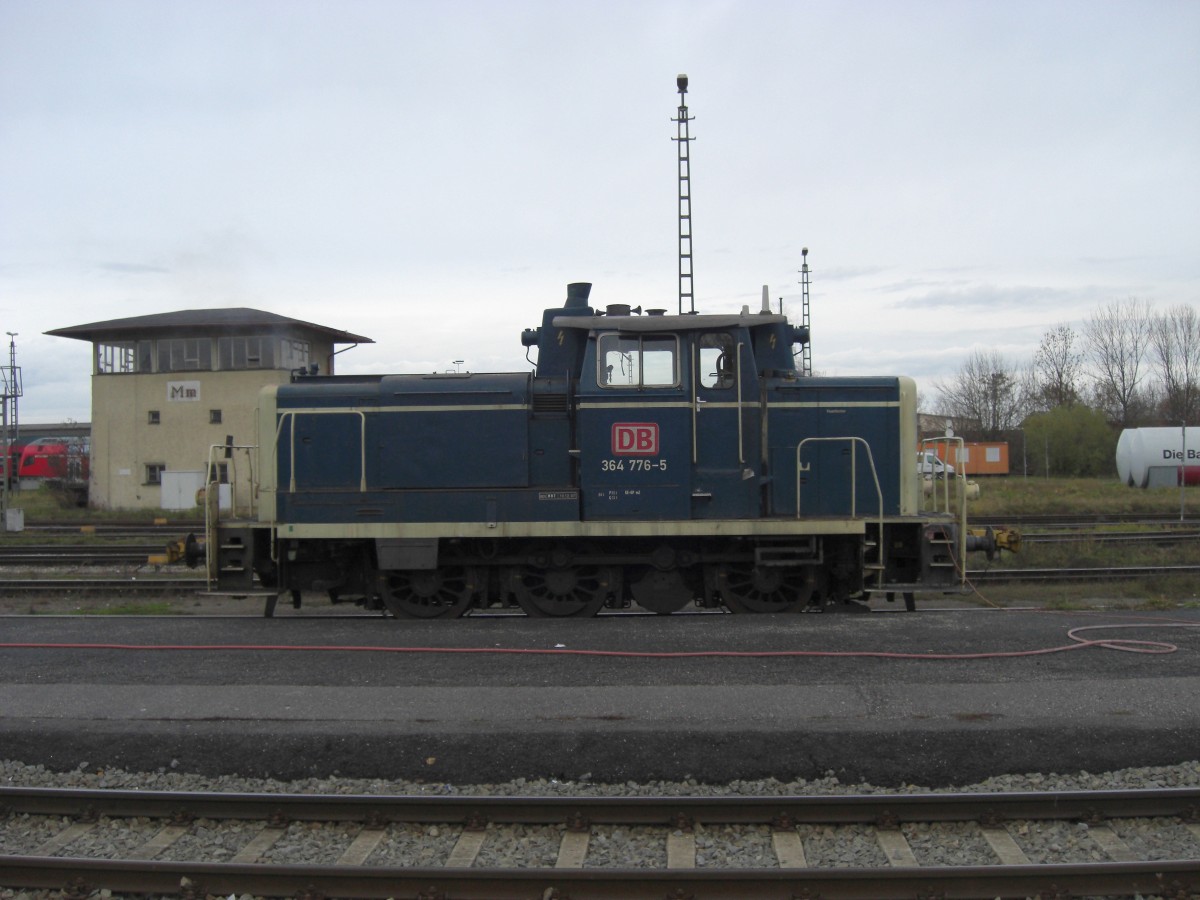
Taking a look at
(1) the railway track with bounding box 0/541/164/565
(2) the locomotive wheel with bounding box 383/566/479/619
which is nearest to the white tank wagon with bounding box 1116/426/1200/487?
(2) the locomotive wheel with bounding box 383/566/479/619

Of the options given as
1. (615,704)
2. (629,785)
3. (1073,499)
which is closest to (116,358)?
(615,704)

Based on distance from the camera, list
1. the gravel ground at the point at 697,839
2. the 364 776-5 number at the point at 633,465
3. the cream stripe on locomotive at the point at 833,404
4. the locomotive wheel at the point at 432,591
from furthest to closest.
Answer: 1. the locomotive wheel at the point at 432,591
2. the cream stripe on locomotive at the point at 833,404
3. the 364 776-5 number at the point at 633,465
4. the gravel ground at the point at 697,839

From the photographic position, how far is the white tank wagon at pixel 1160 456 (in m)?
38.2

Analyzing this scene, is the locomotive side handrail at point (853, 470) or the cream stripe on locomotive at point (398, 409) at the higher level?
the cream stripe on locomotive at point (398, 409)

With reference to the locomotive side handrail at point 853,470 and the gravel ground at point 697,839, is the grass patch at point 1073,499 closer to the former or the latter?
the locomotive side handrail at point 853,470

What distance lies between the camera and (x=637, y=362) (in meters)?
10.0

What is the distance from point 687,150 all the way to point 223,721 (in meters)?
16.9

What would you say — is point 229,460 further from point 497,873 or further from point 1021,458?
point 1021,458

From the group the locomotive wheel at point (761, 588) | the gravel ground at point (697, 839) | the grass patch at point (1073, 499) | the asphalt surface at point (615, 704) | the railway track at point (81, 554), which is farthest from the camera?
the grass patch at point (1073, 499)

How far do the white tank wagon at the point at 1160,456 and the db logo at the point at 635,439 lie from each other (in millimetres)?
35769

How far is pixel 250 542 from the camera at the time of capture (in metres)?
10.4

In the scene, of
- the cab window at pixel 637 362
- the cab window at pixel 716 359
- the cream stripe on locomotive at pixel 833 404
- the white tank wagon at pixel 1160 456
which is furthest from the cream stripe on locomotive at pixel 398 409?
the white tank wagon at pixel 1160 456

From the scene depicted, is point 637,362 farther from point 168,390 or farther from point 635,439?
point 168,390

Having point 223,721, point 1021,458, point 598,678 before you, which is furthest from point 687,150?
point 1021,458
